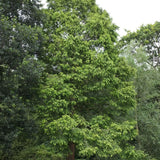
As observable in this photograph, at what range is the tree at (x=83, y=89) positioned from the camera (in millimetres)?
8078

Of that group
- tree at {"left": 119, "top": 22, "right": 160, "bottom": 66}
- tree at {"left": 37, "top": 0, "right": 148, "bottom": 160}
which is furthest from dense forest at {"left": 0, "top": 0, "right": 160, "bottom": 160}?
→ tree at {"left": 119, "top": 22, "right": 160, "bottom": 66}

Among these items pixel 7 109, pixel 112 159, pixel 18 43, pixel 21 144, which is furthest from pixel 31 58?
pixel 112 159

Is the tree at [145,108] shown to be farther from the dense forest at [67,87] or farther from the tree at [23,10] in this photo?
the tree at [23,10]

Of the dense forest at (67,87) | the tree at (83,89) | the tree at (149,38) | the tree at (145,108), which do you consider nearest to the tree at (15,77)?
the dense forest at (67,87)

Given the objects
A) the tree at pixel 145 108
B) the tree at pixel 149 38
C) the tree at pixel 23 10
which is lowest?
the tree at pixel 145 108

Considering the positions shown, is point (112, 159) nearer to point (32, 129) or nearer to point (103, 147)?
point (103, 147)

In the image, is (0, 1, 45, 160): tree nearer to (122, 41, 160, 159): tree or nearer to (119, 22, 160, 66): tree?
(122, 41, 160, 159): tree

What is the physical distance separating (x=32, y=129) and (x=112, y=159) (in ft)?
18.1

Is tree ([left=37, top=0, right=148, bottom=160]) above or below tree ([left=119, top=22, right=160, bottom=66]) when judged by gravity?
below

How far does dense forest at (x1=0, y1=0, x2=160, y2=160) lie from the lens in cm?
767

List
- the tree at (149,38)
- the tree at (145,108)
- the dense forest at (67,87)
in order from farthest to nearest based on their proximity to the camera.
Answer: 1. the tree at (149,38)
2. the tree at (145,108)
3. the dense forest at (67,87)

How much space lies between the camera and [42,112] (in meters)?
8.66

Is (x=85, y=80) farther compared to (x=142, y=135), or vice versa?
(x=142, y=135)

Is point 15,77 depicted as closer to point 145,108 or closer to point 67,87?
point 67,87
